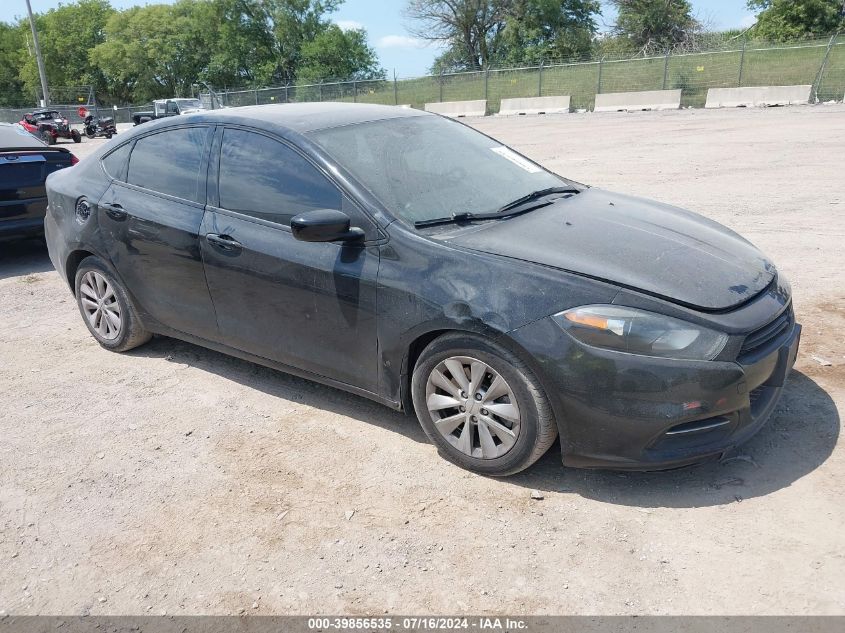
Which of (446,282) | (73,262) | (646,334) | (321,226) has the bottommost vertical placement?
(73,262)

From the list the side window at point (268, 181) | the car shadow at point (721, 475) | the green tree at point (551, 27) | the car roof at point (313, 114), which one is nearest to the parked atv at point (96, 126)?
the green tree at point (551, 27)

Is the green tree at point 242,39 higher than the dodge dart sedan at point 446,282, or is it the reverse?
the green tree at point 242,39

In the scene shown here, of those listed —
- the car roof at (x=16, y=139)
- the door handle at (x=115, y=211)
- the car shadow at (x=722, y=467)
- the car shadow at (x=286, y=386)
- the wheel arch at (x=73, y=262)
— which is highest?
the car roof at (x=16, y=139)

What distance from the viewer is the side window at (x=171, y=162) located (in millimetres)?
4277

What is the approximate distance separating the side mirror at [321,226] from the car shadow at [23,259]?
217 inches

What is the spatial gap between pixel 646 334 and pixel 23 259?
25.6 ft

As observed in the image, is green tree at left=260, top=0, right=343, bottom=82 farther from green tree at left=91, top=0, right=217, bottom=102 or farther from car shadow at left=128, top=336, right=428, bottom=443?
car shadow at left=128, top=336, right=428, bottom=443

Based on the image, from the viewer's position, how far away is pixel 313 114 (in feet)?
13.8

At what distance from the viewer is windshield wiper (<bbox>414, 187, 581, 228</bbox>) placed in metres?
3.58

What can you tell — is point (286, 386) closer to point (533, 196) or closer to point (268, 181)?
point (268, 181)

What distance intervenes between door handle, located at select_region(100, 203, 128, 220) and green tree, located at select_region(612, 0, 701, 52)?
49644mm

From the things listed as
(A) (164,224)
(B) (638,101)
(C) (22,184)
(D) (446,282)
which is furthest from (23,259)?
(B) (638,101)

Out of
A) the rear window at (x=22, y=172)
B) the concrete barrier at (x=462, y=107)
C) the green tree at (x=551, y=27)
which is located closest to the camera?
the rear window at (x=22, y=172)

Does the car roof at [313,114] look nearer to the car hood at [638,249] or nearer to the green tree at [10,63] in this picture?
the car hood at [638,249]
